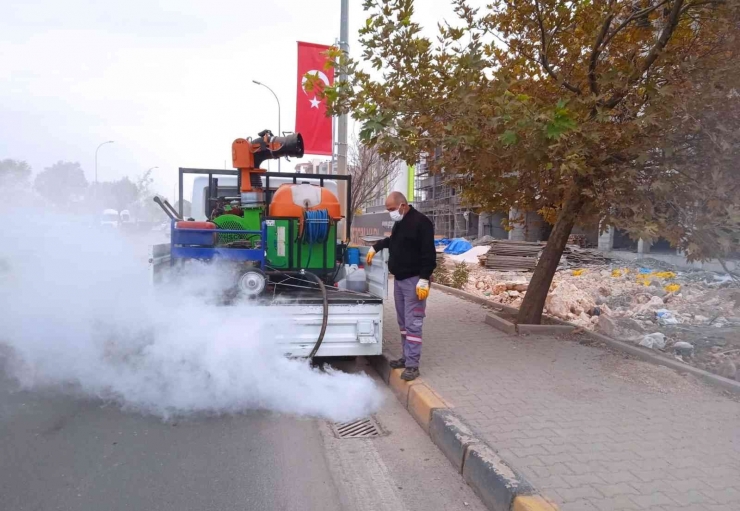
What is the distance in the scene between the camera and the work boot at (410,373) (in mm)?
5524

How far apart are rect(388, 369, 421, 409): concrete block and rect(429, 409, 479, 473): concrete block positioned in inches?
30.2

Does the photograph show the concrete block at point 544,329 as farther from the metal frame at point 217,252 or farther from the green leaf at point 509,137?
the metal frame at point 217,252

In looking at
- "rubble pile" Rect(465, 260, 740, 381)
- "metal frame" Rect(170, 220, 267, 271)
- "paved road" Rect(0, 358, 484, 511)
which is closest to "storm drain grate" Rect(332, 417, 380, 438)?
"paved road" Rect(0, 358, 484, 511)

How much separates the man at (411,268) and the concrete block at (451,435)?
1.00 meters

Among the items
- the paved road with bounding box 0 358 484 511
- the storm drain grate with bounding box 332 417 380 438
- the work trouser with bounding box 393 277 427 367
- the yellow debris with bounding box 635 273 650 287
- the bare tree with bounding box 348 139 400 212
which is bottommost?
the storm drain grate with bounding box 332 417 380 438

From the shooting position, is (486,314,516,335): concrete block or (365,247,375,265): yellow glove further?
(486,314,516,335): concrete block

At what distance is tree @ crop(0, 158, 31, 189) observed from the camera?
5840 mm

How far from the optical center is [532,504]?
123 inches

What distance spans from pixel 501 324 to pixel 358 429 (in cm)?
387

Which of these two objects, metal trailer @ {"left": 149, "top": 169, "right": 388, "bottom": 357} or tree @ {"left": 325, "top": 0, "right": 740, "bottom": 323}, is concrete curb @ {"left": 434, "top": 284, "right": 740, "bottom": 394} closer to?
tree @ {"left": 325, "top": 0, "right": 740, "bottom": 323}

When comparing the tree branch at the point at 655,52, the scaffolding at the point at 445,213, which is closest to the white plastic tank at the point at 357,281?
the tree branch at the point at 655,52

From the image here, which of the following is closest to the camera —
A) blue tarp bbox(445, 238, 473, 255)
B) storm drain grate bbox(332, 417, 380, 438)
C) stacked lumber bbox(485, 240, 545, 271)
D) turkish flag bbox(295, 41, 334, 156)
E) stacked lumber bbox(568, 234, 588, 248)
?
storm drain grate bbox(332, 417, 380, 438)

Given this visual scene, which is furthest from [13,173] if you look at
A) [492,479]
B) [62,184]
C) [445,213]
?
[445,213]

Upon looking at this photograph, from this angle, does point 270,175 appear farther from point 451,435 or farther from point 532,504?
point 532,504
